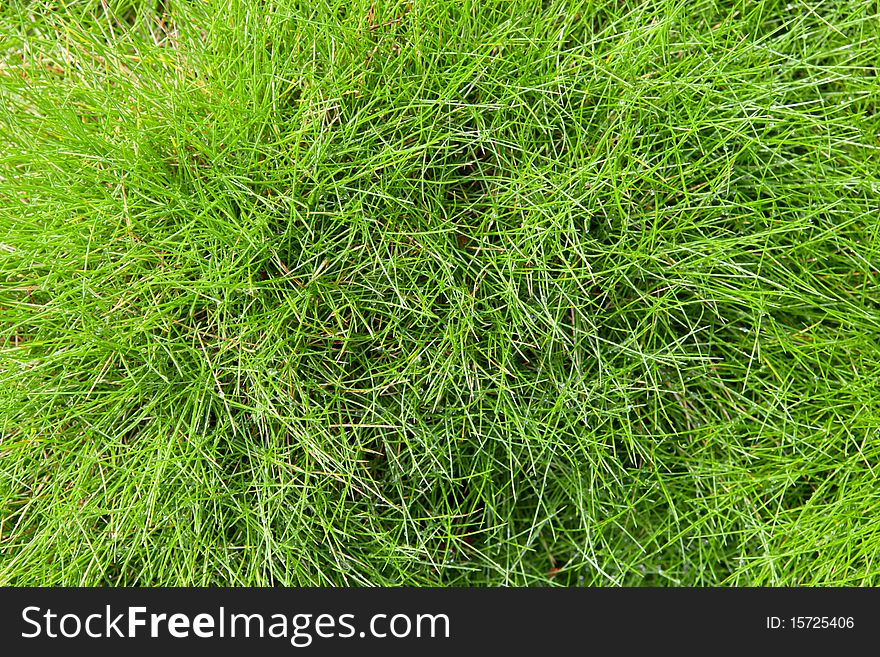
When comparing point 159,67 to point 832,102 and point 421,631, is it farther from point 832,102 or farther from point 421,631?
point 832,102

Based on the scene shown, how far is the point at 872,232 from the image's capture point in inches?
55.4

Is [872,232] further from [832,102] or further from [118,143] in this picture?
[118,143]

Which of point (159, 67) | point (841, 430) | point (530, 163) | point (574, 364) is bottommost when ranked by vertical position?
point (841, 430)

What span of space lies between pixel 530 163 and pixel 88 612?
1.24 metres

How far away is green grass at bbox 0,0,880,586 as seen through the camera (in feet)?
4.31

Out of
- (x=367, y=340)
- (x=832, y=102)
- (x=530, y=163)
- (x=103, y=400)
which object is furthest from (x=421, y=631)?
(x=832, y=102)

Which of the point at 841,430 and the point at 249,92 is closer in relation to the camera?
the point at 249,92

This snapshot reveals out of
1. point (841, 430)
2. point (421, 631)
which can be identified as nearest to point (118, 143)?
point (421, 631)

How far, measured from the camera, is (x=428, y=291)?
1.35 meters

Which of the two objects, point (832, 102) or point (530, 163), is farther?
point (832, 102)

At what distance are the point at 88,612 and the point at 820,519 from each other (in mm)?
1485

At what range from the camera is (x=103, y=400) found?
133 cm

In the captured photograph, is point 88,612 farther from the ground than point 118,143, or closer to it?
closer to it

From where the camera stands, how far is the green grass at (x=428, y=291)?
1.31 m
